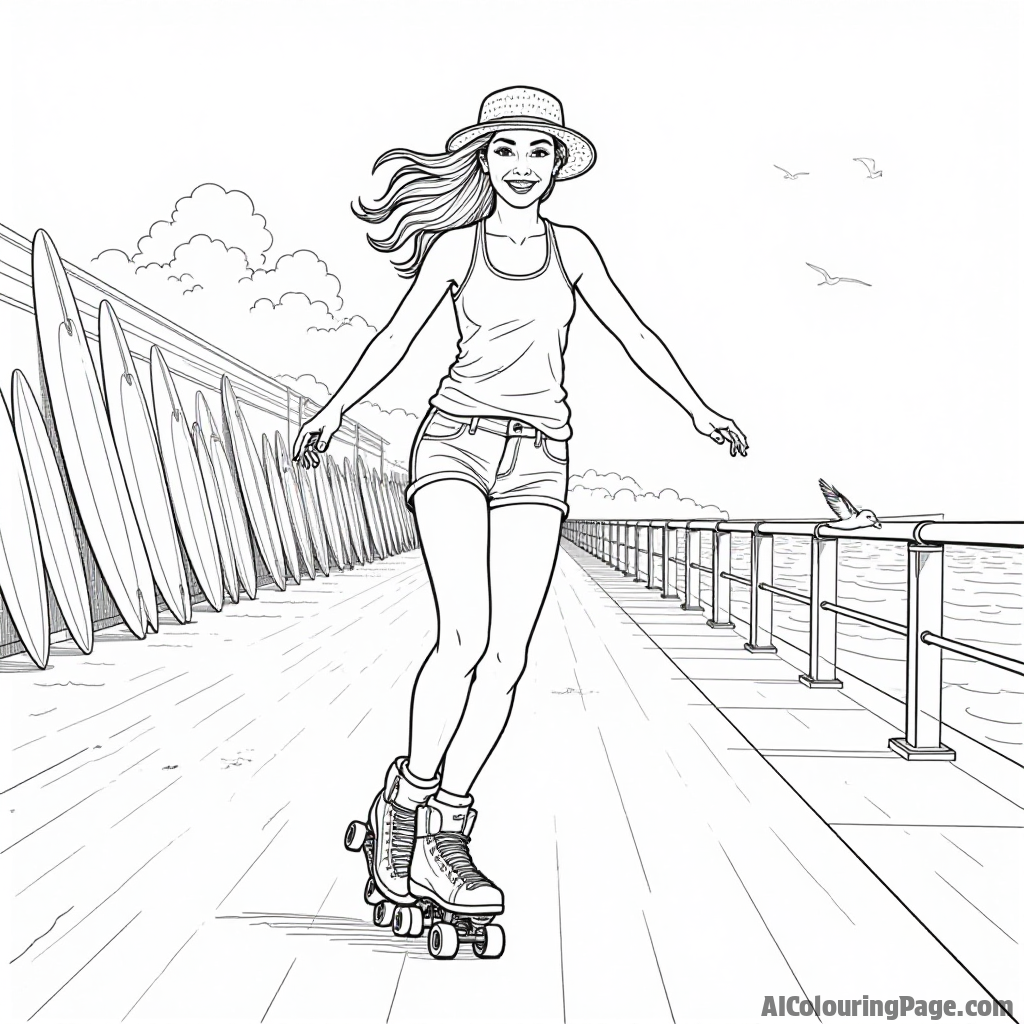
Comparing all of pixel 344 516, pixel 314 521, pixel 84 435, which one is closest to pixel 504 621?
pixel 84 435

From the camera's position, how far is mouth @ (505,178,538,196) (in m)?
1.91

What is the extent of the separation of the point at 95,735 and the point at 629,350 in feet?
8.54

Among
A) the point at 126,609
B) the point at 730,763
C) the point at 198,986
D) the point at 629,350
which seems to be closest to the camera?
the point at 198,986

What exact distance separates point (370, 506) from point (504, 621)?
1612cm

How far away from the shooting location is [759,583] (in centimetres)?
610

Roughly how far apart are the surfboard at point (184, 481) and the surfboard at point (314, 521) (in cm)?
435

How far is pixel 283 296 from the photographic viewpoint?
87812mm

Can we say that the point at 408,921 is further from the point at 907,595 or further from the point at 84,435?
the point at 84,435

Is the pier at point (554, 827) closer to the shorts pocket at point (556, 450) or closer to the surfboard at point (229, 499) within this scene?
the shorts pocket at point (556, 450)

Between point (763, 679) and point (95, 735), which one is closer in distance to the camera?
point (95, 735)

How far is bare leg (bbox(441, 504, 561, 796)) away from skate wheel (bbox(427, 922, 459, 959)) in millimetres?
243

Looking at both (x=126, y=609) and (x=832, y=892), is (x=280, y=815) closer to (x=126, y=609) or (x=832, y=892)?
(x=832, y=892)

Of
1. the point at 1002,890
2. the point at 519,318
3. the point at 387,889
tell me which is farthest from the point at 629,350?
the point at 1002,890

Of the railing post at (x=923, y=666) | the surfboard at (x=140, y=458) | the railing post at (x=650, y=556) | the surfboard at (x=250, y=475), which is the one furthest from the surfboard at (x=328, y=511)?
the railing post at (x=923, y=666)
